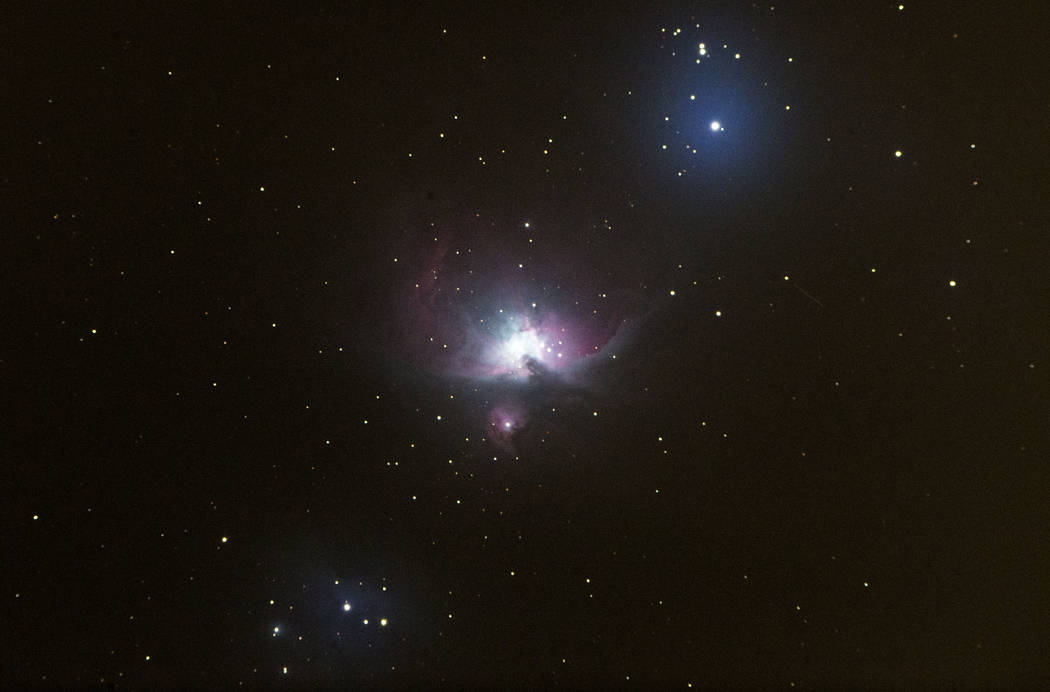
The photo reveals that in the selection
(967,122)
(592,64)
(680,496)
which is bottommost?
(680,496)

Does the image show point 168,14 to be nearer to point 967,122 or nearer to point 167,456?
point 167,456

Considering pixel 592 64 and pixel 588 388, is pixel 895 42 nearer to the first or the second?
pixel 592 64

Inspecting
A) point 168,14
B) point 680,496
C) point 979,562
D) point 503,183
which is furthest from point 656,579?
point 168,14

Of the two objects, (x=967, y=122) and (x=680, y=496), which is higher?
(x=967, y=122)

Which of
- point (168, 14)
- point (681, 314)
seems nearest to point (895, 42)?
point (681, 314)

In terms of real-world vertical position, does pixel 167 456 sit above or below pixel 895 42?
below

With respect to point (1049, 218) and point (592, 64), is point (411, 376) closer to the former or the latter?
point (592, 64)

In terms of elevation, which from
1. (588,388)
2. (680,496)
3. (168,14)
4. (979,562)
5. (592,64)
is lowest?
(979,562)

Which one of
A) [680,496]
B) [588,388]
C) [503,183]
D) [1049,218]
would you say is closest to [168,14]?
[503,183]
